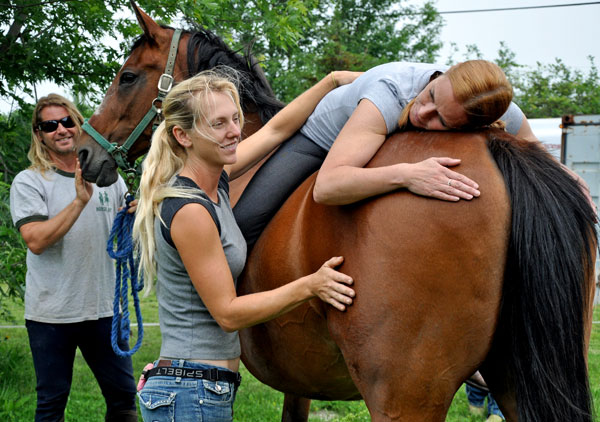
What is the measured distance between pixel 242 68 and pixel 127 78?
65 centimetres

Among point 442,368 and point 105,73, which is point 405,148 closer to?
point 442,368

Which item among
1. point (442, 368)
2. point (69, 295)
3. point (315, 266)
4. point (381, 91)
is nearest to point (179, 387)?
point (315, 266)

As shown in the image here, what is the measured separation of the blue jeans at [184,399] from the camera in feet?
6.79

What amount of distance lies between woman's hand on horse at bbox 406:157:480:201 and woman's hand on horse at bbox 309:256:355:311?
36 cm

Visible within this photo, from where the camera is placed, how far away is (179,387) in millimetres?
2082

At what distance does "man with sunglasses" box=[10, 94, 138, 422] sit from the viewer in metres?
3.42

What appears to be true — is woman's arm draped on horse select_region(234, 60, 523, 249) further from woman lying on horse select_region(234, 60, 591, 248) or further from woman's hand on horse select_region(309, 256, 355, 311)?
woman's hand on horse select_region(309, 256, 355, 311)

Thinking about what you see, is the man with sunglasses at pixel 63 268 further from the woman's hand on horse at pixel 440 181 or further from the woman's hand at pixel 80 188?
the woman's hand on horse at pixel 440 181

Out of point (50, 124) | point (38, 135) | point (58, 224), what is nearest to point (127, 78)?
point (50, 124)

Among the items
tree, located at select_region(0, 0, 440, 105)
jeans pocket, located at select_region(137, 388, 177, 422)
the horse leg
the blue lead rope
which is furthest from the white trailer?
jeans pocket, located at select_region(137, 388, 177, 422)

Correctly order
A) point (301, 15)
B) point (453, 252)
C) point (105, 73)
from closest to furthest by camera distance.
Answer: point (453, 252) → point (105, 73) → point (301, 15)

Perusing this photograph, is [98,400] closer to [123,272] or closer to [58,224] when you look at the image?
[58,224]

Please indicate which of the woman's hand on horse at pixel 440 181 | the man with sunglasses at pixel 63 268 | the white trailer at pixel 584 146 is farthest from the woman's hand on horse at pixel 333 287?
Result: the white trailer at pixel 584 146

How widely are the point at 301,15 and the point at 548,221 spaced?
4.69 metres
